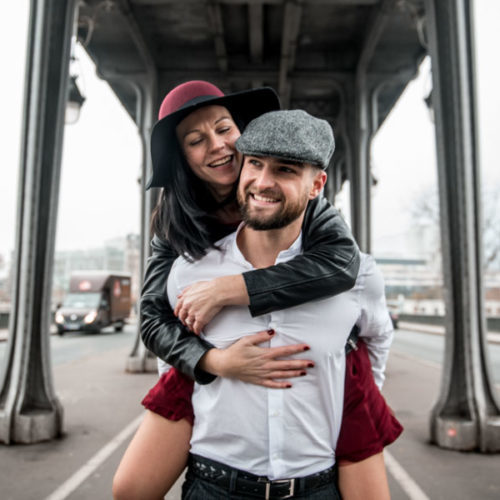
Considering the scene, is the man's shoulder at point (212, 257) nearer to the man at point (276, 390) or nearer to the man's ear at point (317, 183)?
the man at point (276, 390)

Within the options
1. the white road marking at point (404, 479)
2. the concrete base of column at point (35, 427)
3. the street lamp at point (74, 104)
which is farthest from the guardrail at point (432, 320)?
the concrete base of column at point (35, 427)

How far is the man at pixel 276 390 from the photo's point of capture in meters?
1.49

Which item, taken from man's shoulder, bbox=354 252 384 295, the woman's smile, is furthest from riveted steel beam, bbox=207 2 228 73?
man's shoulder, bbox=354 252 384 295

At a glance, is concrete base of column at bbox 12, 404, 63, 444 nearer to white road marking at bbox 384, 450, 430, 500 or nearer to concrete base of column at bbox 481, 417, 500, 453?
white road marking at bbox 384, 450, 430, 500

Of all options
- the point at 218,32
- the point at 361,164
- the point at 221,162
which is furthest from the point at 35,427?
the point at 361,164

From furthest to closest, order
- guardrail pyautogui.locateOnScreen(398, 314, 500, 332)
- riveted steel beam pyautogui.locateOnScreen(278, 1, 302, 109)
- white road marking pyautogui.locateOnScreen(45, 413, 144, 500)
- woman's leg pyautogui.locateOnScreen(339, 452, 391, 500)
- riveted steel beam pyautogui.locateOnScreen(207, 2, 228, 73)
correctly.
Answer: guardrail pyautogui.locateOnScreen(398, 314, 500, 332) → riveted steel beam pyautogui.locateOnScreen(207, 2, 228, 73) → riveted steel beam pyautogui.locateOnScreen(278, 1, 302, 109) → white road marking pyautogui.locateOnScreen(45, 413, 144, 500) → woman's leg pyautogui.locateOnScreen(339, 452, 391, 500)

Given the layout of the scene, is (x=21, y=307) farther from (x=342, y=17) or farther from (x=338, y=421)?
(x=342, y=17)

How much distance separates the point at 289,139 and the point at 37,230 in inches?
179

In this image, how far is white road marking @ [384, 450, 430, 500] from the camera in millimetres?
4043

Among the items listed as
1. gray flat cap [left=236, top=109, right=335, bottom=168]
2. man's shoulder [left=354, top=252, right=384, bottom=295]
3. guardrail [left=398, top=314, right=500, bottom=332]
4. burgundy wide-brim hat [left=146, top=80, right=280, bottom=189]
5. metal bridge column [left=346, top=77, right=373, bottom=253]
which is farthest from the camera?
guardrail [left=398, top=314, right=500, bottom=332]

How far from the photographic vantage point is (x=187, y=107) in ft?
6.06

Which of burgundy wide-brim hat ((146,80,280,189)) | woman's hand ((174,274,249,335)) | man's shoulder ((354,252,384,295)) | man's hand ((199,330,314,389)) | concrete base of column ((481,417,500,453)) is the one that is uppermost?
burgundy wide-brim hat ((146,80,280,189))

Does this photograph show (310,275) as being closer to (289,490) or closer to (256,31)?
(289,490)

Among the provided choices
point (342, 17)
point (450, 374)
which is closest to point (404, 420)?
point (450, 374)
